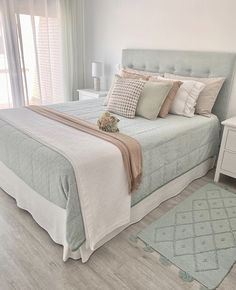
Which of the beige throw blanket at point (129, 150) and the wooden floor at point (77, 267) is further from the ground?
the beige throw blanket at point (129, 150)

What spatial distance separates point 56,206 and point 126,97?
1.30m

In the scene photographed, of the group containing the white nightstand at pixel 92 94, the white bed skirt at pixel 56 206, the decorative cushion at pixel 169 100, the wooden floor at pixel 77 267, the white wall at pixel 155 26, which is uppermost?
the white wall at pixel 155 26

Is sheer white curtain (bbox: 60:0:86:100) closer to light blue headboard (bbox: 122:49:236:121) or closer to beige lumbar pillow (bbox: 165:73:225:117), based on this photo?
light blue headboard (bbox: 122:49:236:121)

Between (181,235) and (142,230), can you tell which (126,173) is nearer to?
(142,230)

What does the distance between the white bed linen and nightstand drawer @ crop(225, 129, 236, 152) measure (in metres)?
1.23

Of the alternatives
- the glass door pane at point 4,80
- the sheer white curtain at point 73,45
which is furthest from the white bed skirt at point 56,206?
the sheer white curtain at point 73,45

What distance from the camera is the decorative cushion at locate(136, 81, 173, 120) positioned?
231 cm

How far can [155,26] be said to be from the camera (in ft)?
9.94

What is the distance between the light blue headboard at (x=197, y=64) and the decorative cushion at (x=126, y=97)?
0.70 metres

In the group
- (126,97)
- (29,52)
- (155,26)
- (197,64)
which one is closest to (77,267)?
(126,97)

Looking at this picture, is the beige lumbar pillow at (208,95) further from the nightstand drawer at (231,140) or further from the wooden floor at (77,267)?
the wooden floor at (77,267)

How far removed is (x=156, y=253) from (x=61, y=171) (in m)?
0.89

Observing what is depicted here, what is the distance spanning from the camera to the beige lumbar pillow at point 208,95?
250 centimetres

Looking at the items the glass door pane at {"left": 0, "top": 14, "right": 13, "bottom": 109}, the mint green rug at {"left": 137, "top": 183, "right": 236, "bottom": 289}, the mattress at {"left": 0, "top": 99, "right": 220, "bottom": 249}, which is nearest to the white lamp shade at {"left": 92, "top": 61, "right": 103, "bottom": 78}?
the mattress at {"left": 0, "top": 99, "right": 220, "bottom": 249}
